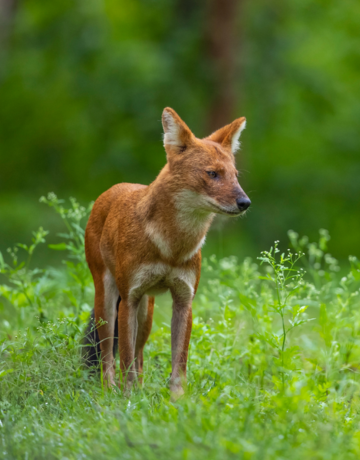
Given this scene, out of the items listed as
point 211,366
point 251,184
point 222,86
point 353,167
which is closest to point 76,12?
point 222,86

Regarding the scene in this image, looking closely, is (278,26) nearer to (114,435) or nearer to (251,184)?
(251,184)

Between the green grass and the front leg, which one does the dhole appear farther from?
the green grass

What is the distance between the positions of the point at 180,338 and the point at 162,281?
0.43 metres

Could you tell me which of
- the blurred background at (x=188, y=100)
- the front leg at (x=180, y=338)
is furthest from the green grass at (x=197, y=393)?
the blurred background at (x=188, y=100)

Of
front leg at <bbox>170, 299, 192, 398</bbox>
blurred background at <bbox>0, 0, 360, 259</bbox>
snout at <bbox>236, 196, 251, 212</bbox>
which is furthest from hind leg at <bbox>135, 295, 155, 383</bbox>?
blurred background at <bbox>0, 0, 360, 259</bbox>

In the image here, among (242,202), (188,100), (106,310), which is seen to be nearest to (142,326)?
(106,310)

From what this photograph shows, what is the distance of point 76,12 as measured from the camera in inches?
632

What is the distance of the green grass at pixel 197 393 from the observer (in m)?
3.05

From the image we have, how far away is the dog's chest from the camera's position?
14.5ft

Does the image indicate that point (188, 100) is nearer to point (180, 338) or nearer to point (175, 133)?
point (175, 133)

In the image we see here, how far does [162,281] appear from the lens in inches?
178

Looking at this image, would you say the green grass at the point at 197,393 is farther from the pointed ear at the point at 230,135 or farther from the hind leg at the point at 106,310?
the pointed ear at the point at 230,135

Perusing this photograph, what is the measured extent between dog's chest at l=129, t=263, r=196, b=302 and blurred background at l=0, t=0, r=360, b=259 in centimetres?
912

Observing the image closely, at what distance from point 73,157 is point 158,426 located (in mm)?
16759
